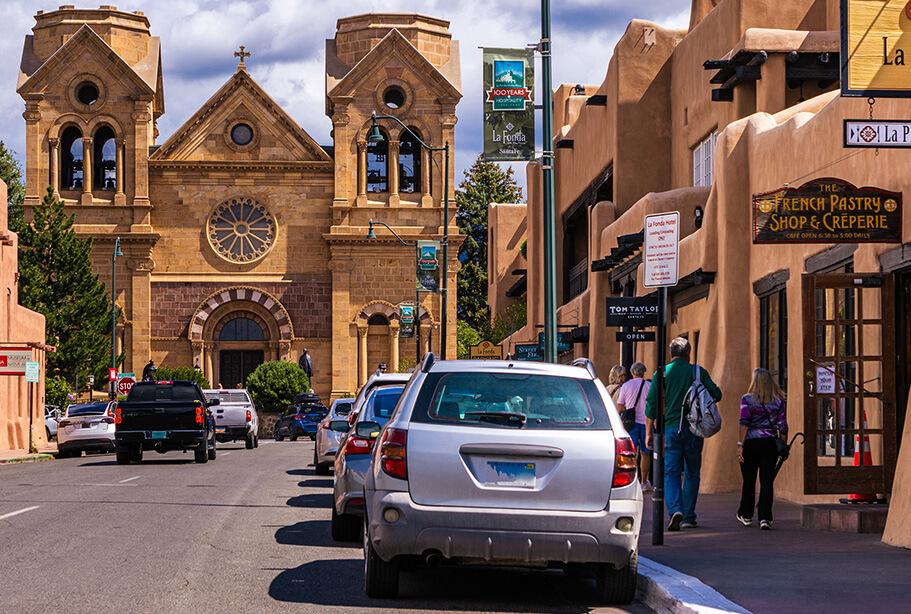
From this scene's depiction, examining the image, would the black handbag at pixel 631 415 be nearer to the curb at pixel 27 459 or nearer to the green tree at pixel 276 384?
the curb at pixel 27 459

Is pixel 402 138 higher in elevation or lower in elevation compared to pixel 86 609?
higher

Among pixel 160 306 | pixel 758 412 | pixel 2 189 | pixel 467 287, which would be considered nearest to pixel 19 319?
pixel 2 189

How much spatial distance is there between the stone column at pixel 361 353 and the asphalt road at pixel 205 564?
41577 millimetres

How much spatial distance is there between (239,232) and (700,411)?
49.9 m

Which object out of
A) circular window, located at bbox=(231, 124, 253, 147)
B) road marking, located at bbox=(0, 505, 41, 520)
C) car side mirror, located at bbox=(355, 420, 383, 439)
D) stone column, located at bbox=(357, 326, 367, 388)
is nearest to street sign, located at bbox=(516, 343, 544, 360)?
road marking, located at bbox=(0, 505, 41, 520)

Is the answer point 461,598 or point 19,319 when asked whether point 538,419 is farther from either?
point 19,319

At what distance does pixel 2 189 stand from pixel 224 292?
791 inches

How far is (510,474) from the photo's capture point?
8.37m

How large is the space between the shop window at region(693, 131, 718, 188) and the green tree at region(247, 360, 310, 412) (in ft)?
109

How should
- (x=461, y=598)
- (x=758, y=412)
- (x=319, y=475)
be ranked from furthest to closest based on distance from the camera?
(x=319, y=475) < (x=758, y=412) < (x=461, y=598)

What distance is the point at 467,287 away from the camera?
89.4 meters

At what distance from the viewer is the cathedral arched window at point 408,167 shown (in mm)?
61250

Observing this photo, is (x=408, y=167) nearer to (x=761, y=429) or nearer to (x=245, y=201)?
(x=245, y=201)

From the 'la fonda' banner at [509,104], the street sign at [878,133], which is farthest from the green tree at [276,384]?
the street sign at [878,133]
